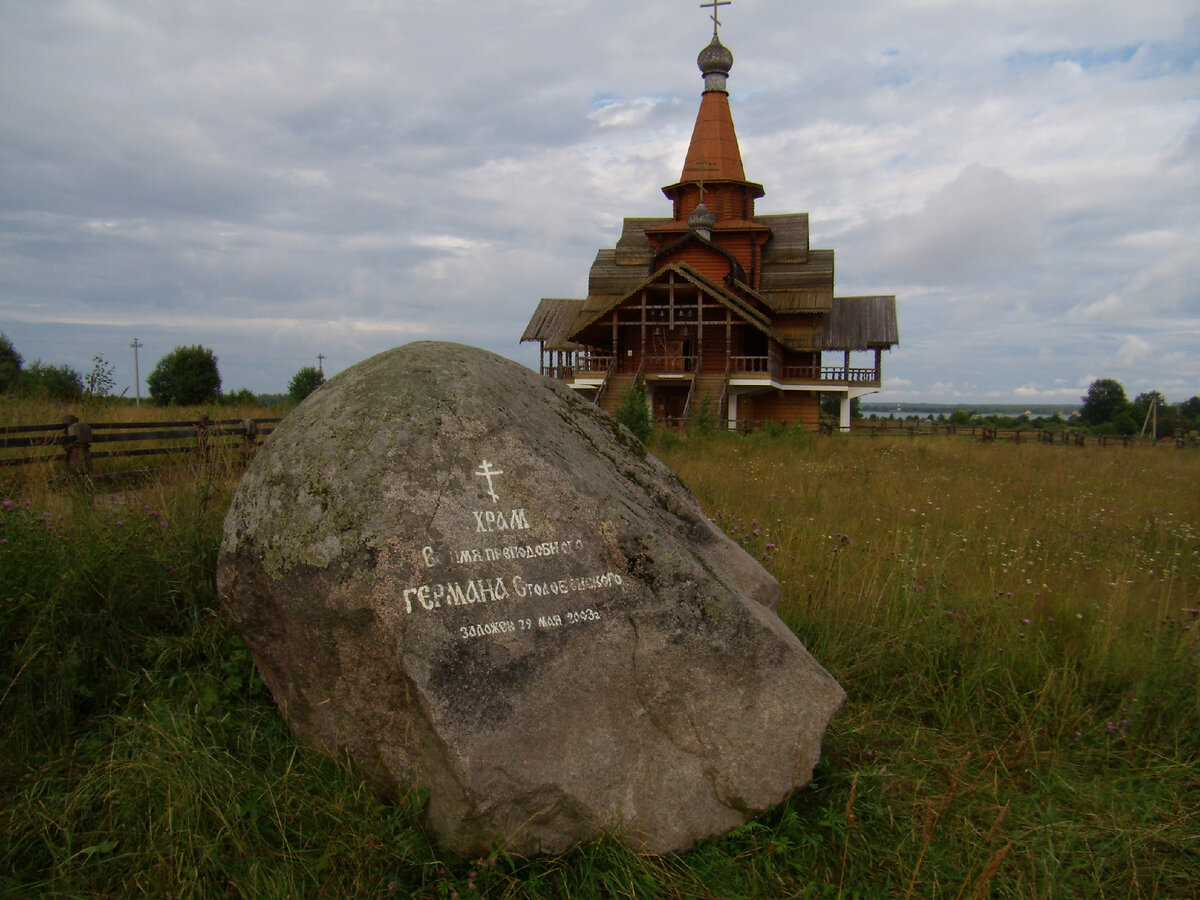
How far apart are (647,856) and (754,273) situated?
26.4m

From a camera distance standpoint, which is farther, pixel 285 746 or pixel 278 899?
pixel 285 746

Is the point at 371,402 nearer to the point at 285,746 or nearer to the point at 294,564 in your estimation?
the point at 294,564

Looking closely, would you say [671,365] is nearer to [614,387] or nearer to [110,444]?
[614,387]

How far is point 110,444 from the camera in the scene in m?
10.4

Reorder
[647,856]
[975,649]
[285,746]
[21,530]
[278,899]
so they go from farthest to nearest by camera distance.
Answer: [975,649]
[21,530]
[285,746]
[647,856]
[278,899]

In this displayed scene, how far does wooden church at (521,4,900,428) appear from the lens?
79.6 ft

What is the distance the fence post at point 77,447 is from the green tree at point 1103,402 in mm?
74098

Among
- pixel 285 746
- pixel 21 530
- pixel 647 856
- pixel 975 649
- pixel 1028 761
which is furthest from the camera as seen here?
pixel 975 649

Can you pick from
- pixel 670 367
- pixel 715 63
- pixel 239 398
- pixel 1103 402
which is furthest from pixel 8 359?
pixel 1103 402

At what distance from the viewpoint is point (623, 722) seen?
2.78m

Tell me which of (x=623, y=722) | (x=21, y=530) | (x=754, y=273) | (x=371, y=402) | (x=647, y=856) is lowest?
(x=647, y=856)

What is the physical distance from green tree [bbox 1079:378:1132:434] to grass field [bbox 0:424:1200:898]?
72.4m

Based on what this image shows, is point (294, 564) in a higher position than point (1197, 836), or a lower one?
higher

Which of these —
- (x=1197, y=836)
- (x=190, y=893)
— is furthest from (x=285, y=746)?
(x=1197, y=836)
